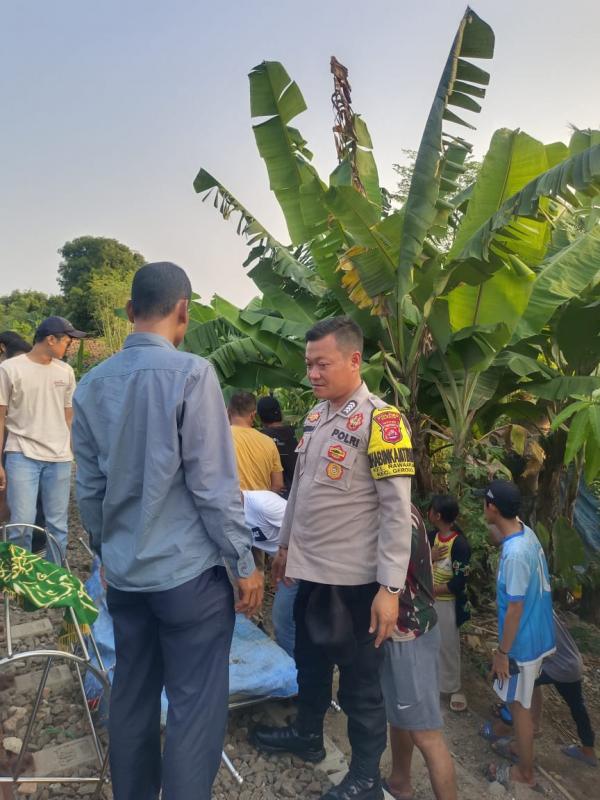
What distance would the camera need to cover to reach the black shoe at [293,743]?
2551 millimetres

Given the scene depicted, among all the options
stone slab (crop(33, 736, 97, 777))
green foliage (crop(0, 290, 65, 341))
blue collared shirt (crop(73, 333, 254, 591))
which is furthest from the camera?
green foliage (crop(0, 290, 65, 341))

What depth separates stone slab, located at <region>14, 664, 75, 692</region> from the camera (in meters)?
2.97

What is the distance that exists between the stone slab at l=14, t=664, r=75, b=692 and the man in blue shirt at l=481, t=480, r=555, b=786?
7.45 feet

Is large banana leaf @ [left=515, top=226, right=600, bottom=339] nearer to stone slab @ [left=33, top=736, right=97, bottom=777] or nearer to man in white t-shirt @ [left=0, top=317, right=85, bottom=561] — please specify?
man in white t-shirt @ [left=0, top=317, right=85, bottom=561]

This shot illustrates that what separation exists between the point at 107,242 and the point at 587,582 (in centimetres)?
3075

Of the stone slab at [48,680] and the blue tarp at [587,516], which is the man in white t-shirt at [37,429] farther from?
the blue tarp at [587,516]

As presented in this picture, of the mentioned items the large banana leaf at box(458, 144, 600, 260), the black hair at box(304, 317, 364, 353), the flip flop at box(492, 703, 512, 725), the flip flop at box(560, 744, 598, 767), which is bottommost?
the flip flop at box(560, 744, 598, 767)

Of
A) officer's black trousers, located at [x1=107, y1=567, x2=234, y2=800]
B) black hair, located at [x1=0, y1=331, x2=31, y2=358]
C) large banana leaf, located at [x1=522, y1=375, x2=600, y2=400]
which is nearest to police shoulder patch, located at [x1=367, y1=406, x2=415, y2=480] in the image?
officer's black trousers, located at [x1=107, y1=567, x2=234, y2=800]

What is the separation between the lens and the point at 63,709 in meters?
2.82

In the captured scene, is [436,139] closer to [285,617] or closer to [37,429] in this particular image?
[285,617]

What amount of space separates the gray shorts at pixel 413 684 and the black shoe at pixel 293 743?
1.58 feet

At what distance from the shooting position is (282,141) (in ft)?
15.0

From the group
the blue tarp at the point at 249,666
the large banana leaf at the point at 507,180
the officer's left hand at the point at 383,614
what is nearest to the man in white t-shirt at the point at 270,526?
the blue tarp at the point at 249,666

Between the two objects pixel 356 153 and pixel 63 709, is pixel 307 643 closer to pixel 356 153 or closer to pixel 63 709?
pixel 63 709
